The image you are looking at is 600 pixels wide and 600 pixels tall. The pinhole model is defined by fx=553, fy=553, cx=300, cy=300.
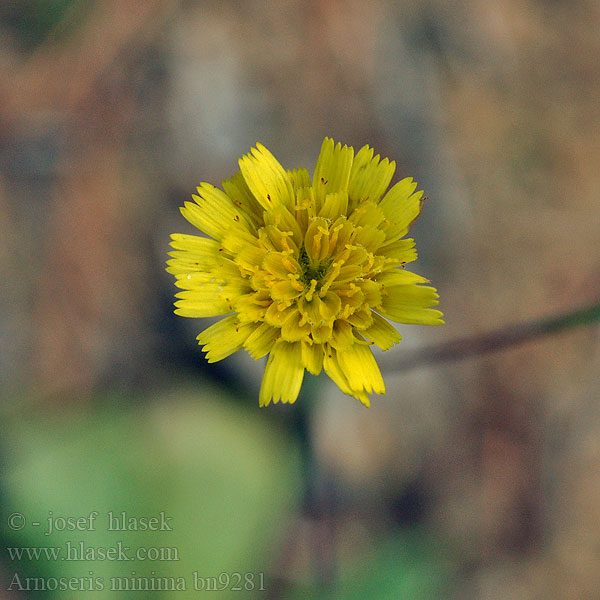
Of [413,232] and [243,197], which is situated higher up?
[243,197]

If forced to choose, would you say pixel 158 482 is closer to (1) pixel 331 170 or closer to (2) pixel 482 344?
(1) pixel 331 170

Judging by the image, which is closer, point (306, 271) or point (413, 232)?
point (306, 271)

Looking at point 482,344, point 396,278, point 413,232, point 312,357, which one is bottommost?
point 482,344

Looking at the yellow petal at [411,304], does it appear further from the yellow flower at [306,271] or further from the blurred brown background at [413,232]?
the blurred brown background at [413,232]

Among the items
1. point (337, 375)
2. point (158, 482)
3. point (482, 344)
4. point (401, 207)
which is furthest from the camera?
point (482, 344)

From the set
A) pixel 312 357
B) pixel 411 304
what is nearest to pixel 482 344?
pixel 411 304

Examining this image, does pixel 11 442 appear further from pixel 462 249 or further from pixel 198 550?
pixel 462 249

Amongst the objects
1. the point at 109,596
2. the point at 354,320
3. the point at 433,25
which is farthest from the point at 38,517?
the point at 433,25

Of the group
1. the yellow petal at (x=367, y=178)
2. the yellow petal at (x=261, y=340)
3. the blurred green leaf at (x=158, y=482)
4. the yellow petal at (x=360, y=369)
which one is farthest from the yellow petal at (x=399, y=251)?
the blurred green leaf at (x=158, y=482)
